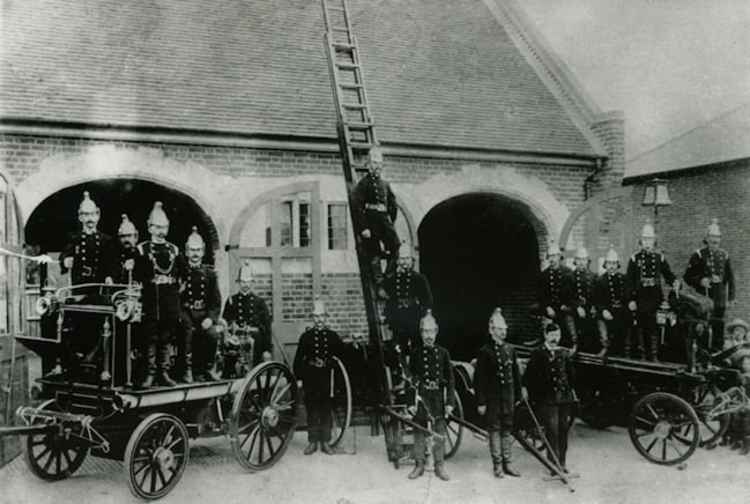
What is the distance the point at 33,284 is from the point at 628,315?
39.3 ft

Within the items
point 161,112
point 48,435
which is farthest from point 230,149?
point 48,435

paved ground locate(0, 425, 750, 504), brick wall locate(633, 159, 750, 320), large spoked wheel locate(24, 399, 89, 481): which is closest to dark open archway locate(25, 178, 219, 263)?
paved ground locate(0, 425, 750, 504)

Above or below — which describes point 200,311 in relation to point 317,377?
above

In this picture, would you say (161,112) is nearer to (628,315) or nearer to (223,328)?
(223,328)

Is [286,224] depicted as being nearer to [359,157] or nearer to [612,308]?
[359,157]

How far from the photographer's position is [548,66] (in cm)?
1287

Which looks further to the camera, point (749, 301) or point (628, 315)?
point (749, 301)

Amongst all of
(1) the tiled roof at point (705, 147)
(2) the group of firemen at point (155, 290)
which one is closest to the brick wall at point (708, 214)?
(1) the tiled roof at point (705, 147)

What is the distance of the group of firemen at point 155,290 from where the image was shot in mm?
6684

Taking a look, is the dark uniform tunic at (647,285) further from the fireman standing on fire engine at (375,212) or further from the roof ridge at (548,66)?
the roof ridge at (548,66)

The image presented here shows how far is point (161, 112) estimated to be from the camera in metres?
9.85

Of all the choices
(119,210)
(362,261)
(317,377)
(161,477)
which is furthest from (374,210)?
(119,210)

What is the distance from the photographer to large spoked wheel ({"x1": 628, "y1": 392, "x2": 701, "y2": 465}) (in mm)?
7526

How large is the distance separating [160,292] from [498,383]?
3168 millimetres
